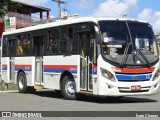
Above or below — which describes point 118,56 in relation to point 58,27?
below

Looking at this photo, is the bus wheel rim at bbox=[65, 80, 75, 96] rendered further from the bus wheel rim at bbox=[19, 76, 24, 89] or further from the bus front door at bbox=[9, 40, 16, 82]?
the bus front door at bbox=[9, 40, 16, 82]

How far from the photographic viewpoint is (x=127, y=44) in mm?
14945

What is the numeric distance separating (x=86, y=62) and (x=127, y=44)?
1626 millimetres

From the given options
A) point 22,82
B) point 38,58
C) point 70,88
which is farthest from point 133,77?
point 22,82

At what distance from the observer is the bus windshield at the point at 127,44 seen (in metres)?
14.7

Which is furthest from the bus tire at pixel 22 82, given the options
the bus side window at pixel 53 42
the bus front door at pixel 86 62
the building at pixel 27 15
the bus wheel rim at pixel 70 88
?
the building at pixel 27 15

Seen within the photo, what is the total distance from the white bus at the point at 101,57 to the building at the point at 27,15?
34083 mm

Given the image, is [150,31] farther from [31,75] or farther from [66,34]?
[31,75]

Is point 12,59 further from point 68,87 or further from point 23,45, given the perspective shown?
point 68,87

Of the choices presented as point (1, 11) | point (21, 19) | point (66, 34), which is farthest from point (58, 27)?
point (21, 19)

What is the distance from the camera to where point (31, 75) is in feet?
64.6

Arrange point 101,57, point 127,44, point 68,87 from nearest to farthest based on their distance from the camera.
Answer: point 101,57 < point 127,44 < point 68,87

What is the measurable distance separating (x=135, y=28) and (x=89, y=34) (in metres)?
1.68

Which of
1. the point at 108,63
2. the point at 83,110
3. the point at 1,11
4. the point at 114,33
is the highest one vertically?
the point at 1,11
